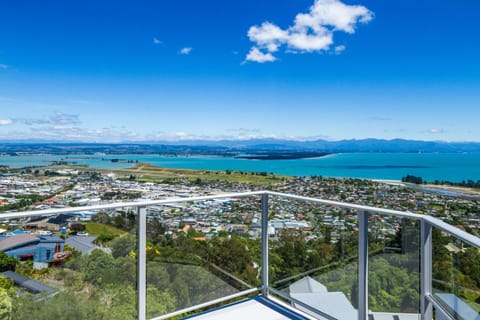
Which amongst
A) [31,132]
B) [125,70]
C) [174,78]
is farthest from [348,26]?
[31,132]

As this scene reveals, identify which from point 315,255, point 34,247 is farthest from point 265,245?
point 34,247

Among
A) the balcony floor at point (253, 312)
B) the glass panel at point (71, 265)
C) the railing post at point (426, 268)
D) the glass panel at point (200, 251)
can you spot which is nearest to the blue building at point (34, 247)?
the glass panel at point (71, 265)

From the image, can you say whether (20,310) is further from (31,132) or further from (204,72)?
(31,132)

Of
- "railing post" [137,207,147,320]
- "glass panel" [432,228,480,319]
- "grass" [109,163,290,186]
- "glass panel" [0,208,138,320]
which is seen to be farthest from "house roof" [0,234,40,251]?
"grass" [109,163,290,186]

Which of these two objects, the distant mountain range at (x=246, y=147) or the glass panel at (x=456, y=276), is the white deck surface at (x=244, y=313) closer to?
the glass panel at (x=456, y=276)

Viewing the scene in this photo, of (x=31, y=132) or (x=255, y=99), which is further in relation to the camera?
(x=31, y=132)

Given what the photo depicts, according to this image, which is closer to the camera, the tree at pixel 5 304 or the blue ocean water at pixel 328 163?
the tree at pixel 5 304
